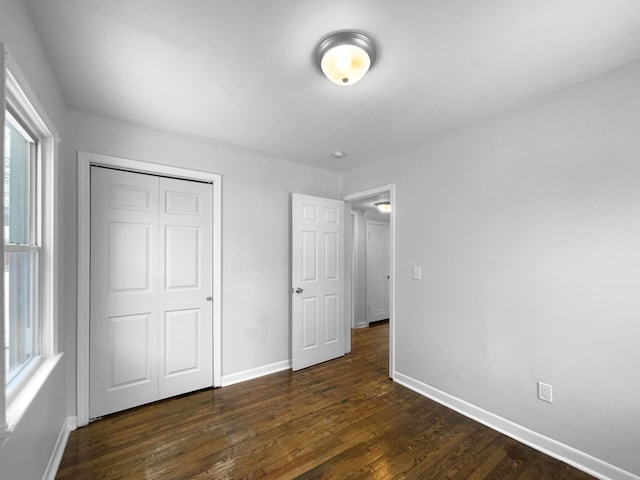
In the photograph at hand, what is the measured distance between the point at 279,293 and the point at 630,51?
324 cm

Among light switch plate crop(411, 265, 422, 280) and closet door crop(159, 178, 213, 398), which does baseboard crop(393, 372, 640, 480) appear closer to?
light switch plate crop(411, 265, 422, 280)

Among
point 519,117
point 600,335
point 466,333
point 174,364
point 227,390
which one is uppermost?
point 519,117

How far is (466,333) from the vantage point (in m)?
2.46

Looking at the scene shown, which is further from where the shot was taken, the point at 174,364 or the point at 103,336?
the point at 174,364

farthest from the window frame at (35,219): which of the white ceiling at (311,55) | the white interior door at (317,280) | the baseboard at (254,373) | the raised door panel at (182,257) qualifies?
the white interior door at (317,280)

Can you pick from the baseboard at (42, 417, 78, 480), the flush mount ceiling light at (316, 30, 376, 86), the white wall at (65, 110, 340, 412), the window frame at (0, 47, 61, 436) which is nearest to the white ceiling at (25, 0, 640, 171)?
the flush mount ceiling light at (316, 30, 376, 86)

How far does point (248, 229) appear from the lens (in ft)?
10.3

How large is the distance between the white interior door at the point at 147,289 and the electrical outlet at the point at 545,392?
9.04 feet

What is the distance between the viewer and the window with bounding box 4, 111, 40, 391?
138cm

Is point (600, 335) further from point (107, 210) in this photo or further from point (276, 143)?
point (107, 210)

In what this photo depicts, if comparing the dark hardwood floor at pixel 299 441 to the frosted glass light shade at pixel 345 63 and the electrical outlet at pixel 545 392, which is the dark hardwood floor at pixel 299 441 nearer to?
the electrical outlet at pixel 545 392

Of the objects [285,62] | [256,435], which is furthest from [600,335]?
[285,62]

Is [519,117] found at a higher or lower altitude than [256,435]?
higher

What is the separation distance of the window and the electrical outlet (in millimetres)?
3069
